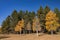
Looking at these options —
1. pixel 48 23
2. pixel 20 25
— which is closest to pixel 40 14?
pixel 20 25

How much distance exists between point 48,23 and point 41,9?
22757 mm

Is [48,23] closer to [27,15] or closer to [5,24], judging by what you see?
[27,15]

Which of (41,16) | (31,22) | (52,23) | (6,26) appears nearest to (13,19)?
(6,26)

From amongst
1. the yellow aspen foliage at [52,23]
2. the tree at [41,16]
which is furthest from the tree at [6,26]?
the yellow aspen foliage at [52,23]

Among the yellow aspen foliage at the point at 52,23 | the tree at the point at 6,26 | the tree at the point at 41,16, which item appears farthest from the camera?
the tree at the point at 6,26

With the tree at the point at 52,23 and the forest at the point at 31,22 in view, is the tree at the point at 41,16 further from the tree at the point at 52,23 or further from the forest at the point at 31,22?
the tree at the point at 52,23

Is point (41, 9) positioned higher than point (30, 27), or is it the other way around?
point (41, 9)

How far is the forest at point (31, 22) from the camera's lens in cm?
6949

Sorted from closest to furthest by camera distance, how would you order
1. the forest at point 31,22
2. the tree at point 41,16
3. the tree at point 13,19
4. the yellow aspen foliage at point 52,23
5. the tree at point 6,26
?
1. the yellow aspen foliage at point 52,23
2. the forest at point 31,22
3. the tree at point 41,16
4. the tree at point 13,19
5. the tree at point 6,26

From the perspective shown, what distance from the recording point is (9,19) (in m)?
A: 103

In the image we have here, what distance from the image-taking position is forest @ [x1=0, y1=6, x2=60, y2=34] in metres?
69.5

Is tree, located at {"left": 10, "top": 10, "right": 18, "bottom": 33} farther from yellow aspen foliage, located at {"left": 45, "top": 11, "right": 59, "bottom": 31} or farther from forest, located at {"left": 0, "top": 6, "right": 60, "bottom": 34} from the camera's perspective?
yellow aspen foliage, located at {"left": 45, "top": 11, "right": 59, "bottom": 31}

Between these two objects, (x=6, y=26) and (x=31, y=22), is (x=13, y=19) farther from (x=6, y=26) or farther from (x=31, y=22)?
(x=31, y=22)

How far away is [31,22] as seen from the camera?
88.8 meters
